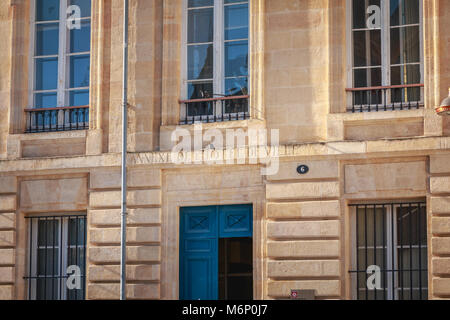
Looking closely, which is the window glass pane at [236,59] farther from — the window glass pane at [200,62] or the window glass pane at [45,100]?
the window glass pane at [45,100]

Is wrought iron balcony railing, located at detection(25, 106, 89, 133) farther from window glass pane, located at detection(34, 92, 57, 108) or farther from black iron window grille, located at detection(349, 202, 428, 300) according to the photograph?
black iron window grille, located at detection(349, 202, 428, 300)

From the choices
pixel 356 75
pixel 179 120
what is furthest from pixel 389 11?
pixel 179 120

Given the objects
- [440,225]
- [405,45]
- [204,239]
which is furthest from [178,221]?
[405,45]

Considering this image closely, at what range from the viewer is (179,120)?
18.6 metres

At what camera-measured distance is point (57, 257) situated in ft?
63.4

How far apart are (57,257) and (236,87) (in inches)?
186

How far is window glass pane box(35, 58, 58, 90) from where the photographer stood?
64.9 feet

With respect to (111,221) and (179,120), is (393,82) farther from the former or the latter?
(111,221)

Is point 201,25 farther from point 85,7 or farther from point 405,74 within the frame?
point 405,74

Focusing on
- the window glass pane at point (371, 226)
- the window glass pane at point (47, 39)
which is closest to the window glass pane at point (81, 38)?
the window glass pane at point (47, 39)

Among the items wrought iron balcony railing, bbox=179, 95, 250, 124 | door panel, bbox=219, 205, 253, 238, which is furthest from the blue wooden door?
wrought iron balcony railing, bbox=179, 95, 250, 124

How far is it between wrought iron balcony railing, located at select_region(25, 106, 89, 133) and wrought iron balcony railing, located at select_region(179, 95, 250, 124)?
2053 mm

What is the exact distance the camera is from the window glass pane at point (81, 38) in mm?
19656

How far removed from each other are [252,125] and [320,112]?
1.23 meters
